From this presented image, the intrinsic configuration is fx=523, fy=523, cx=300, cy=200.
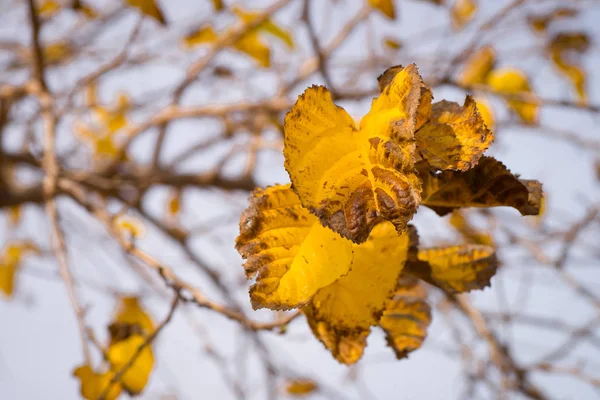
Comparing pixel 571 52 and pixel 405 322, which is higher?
pixel 571 52

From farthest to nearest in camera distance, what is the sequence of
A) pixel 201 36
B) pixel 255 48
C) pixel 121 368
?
pixel 201 36 → pixel 255 48 → pixel 121 368

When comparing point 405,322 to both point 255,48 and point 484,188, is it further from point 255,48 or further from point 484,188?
point 255,48

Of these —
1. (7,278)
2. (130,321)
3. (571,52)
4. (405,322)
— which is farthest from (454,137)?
(7,278)

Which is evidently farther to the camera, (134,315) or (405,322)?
(134,315)

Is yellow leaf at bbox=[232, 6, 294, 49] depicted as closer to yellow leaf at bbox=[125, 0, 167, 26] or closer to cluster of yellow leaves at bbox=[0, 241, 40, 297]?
yellow leaf at bbox=[125, 0, 167, 26]

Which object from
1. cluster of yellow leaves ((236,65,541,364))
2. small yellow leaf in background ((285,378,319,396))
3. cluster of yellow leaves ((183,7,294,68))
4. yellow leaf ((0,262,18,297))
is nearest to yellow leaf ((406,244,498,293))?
cluster of yellow leaves ((236,65,541,364))

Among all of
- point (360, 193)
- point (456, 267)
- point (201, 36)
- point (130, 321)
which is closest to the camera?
point (360, 193)

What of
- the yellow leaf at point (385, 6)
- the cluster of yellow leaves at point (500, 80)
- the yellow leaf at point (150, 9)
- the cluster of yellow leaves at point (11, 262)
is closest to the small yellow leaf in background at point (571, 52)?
the cluster of yellow leaves at point (500, 80)
